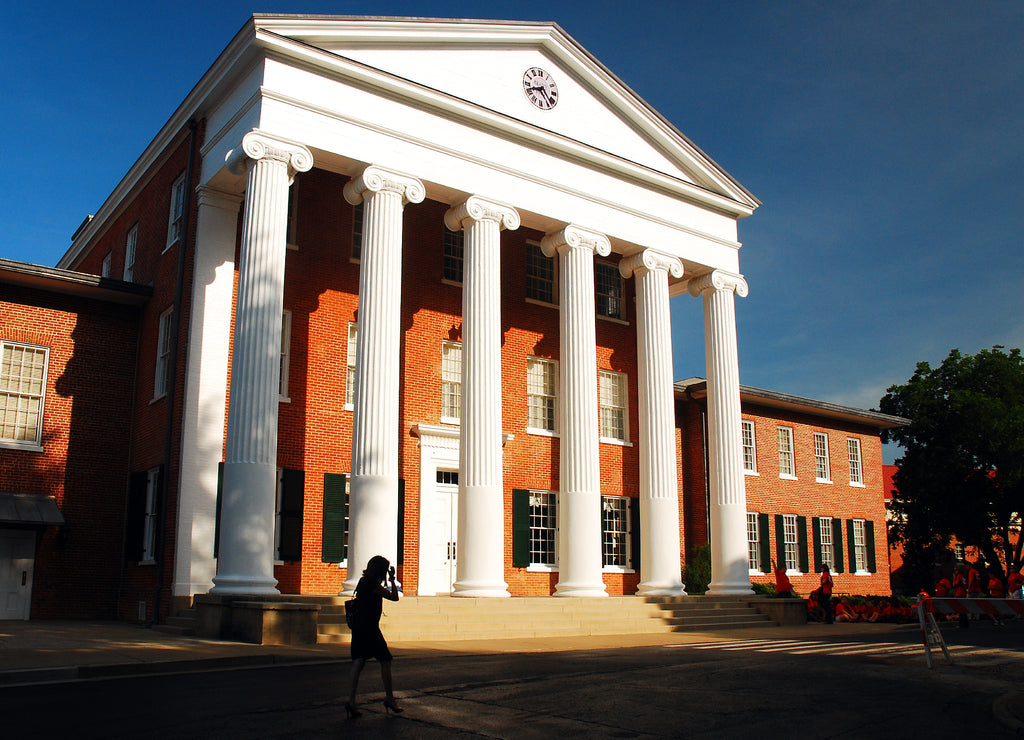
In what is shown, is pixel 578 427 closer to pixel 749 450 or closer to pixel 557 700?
pixel 749 450

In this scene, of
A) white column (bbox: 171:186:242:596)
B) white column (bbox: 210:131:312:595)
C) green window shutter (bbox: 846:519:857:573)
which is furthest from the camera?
green window shutter (bbox: 846:519:857:573)

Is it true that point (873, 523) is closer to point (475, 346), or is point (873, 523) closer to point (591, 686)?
point (475, 346)

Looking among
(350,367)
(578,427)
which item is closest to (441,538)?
(578,427)

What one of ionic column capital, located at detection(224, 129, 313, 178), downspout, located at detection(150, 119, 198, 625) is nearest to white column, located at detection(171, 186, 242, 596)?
downspout, located at detection(150, 119, 198, 625)

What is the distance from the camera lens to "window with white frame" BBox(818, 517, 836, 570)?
3381cm

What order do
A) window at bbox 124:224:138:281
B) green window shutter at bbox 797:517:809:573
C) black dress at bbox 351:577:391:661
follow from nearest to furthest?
black dress at bbox 351:577:391:661 → window at bbox 124:224:138:281 → green window shutter at bbox 797:517:809:573

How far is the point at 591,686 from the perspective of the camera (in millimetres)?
10391

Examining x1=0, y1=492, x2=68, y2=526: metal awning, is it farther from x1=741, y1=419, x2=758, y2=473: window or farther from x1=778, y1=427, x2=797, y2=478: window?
x1=778, y1=427, x2=797, y2=478: window

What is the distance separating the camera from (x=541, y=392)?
26.3m

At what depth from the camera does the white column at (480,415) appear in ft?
66.2

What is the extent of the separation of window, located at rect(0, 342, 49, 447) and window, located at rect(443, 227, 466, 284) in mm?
10305

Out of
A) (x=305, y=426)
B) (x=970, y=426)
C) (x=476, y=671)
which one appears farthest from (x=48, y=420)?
(x=970, y=426)

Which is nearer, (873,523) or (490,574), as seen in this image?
(490,574)

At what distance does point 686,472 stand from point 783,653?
51.4 ft
